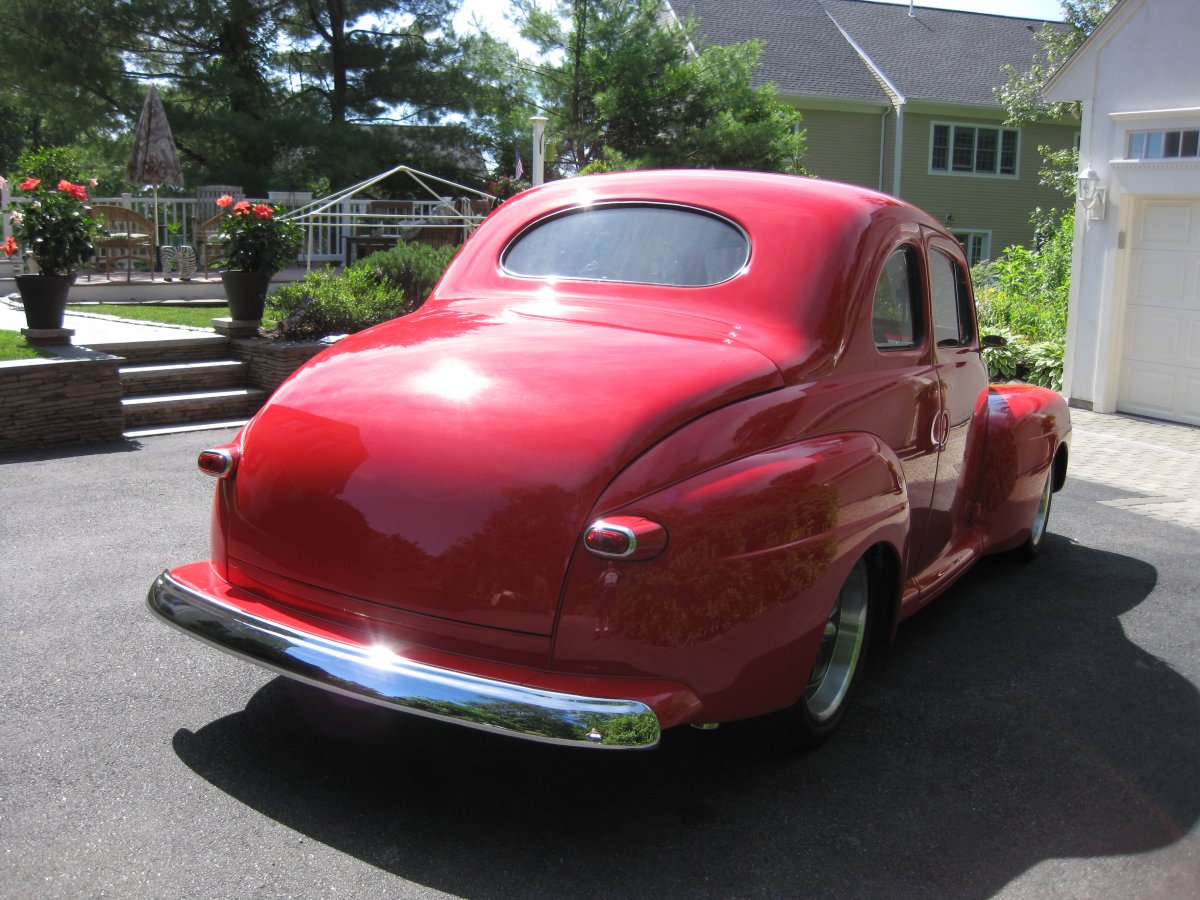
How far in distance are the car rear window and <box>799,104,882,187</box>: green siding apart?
2556 centimetres

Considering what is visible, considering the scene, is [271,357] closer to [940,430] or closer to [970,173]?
[940,430]

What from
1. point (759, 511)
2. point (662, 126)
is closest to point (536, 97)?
point (662, 126)

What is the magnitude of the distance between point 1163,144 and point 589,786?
10162 mm

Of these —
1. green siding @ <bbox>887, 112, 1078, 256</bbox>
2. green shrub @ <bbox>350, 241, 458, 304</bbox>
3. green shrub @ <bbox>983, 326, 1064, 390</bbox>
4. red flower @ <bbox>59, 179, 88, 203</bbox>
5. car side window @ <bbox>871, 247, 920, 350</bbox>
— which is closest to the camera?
car side window @ <bbox>871, 247, 920, 350</bbox>

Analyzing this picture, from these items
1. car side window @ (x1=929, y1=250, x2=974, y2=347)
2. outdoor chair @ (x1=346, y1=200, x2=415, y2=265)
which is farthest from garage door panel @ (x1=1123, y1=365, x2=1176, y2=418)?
outdoor chair @ (x1=346, y1=200, x2=415, y2=265)

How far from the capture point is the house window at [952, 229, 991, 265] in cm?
3075

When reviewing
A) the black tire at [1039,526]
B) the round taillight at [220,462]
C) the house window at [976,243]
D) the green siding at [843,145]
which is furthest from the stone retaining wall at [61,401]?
the house window at [976,243]

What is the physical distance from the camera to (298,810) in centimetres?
329

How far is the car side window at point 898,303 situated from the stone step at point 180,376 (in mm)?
6949

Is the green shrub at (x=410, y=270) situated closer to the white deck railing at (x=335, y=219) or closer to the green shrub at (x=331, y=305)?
the green shrub at (x=331, y=305)

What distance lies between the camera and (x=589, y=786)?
3.54m

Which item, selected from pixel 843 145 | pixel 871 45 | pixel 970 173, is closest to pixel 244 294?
pixel 843 145

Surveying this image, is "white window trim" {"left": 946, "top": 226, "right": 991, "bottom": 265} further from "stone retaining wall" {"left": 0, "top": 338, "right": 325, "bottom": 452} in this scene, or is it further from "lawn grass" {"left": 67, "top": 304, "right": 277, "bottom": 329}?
"stone retaining wall" {"left": 0, "top": 338, "right": 325, "bottom": 452}

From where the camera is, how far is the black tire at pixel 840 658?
3.81 meters
